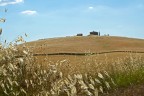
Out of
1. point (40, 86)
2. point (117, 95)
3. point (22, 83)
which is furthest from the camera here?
point (117, 95)

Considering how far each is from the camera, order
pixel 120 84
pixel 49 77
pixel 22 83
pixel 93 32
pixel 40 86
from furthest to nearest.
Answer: pixel 93 32 < pixel 120 84 < pixel 22 83 < pixel 40 86 < pixel 49 77

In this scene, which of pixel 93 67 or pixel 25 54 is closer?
pixel 25 54

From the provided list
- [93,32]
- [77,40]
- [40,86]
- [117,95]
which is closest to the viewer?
[40,86]

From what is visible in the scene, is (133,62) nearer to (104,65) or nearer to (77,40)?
(104,65)

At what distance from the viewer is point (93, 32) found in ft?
270

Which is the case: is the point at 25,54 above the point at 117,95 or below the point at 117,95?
above

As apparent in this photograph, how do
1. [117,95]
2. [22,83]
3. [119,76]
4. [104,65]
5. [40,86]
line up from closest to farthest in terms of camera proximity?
[40,86] < [22,83] < [117,95] < [119,76] < [104,65]

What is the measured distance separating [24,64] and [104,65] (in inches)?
299

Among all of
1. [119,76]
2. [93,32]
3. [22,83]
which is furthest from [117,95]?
[93,32]

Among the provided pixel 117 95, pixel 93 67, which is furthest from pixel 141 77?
pixel 117 95

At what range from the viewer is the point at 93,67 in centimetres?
1290

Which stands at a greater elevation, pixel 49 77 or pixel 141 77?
pixel 49 77

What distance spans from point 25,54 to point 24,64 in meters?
0.17

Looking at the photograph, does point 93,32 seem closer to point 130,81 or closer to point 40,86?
point 130,81
